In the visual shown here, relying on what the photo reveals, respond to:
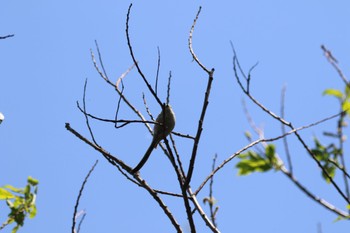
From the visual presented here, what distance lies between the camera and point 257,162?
12.3ft

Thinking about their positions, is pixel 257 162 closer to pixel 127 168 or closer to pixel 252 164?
pixel 252 164

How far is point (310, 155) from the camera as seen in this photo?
347 cm

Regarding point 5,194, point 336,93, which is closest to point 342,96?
point 336,93

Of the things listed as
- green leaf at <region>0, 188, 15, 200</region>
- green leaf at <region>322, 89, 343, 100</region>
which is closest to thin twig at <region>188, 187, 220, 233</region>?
green leaf at <region>322, 89, 343, 100</region>

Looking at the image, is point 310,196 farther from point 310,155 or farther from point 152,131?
point 152,131

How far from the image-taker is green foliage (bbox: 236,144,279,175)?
11.8ft

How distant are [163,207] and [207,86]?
2.99 ft

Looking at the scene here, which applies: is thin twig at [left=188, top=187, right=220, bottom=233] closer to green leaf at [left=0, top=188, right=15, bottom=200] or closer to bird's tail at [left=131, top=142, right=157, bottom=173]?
bird's tail at [left=131, top=142, right=157, bottom=173]

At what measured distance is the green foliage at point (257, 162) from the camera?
3.61 m

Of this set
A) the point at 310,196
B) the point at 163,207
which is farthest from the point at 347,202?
the point at 163,207

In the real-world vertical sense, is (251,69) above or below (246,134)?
above

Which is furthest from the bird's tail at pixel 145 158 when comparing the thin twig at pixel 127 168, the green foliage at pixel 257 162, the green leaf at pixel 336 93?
the green leaf at pixel 336 93

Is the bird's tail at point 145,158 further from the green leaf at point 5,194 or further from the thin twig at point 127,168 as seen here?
the green leaf at point 5,194

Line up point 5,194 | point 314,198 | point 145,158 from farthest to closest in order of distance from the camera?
point 145,158, point 5,194, point 314,198
